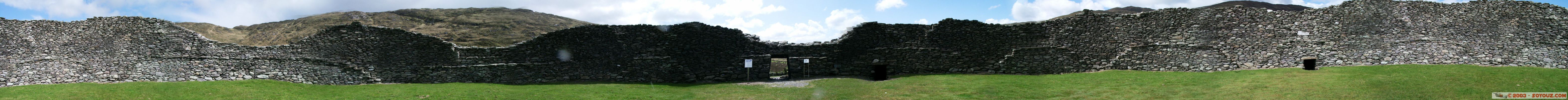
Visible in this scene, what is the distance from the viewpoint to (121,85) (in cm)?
2148

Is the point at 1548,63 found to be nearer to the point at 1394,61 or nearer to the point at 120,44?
the point at 1394,61

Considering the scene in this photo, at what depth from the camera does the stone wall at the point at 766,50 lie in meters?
21.8

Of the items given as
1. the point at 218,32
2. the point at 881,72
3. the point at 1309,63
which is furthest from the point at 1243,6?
the point at 218,32

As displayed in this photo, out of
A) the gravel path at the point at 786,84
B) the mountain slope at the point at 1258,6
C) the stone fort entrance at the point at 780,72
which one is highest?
the mountain slope at the point at 1258,6

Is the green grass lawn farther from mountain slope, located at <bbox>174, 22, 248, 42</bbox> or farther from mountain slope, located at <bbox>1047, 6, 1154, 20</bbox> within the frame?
mountain slope, located at <bbox>174, 22, 248, 42</bbox>

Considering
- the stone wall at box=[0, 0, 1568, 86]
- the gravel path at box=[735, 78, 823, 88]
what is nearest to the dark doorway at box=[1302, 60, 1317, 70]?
the stone wall at box=[0, 0, 1568, 86]

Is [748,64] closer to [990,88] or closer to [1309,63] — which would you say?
[990,88]

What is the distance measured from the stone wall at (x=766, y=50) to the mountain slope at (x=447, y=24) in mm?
17285

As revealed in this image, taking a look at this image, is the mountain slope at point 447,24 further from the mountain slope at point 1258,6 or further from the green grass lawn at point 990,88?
the mountain slope at point 1258,6

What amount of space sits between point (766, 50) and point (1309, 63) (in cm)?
1348

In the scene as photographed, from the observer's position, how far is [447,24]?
165 ft

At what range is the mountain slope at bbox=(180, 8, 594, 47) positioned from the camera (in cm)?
4350

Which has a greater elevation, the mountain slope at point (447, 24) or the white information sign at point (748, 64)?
the mountain slope at point (447, 24)

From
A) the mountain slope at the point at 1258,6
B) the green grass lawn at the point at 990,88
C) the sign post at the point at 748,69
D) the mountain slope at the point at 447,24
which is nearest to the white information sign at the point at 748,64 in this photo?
the sign post at the point at 748,69
